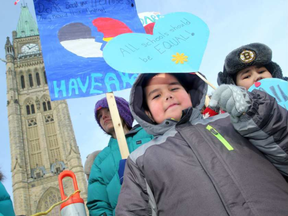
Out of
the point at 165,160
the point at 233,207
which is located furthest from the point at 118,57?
the point at 233,207

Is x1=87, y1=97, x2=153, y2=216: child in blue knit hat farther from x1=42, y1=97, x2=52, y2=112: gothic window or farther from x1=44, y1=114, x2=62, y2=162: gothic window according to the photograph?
x1=42, y1=97, x2=52, y2=112: gothic window

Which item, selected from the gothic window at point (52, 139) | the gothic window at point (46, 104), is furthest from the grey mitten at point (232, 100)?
the gothic window at point (46, 104)

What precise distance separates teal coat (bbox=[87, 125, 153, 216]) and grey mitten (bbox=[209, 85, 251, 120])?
32.7 inches

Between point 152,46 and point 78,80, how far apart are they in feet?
2.32

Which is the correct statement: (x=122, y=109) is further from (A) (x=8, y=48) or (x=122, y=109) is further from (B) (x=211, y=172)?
(A) (x=8, y=48)

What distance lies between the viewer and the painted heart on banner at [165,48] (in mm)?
1223

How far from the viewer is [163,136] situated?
997 millimetres

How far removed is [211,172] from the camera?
0.79 m

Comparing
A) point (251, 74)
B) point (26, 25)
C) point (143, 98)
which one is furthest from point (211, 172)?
point (26, 25)

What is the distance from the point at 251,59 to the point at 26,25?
1270 inches

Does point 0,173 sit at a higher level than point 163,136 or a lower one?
higher

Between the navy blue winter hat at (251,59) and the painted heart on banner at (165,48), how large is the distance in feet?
0.73

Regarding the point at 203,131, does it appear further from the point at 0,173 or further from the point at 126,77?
the point at 0,173

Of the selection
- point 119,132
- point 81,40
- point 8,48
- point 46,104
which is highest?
point 8,48
